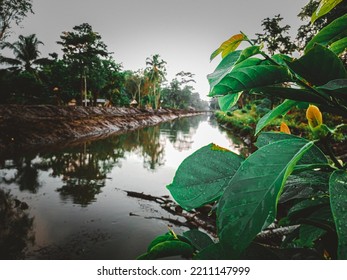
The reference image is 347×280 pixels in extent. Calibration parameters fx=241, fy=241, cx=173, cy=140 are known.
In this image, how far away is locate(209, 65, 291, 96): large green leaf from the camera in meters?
0.35

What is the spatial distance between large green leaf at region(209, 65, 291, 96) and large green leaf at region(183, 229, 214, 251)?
286 millimetres

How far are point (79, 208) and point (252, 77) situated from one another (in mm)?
3554

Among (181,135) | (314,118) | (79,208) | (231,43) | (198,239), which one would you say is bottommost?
(79,208)

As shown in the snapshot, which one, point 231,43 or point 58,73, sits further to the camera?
point 58,73

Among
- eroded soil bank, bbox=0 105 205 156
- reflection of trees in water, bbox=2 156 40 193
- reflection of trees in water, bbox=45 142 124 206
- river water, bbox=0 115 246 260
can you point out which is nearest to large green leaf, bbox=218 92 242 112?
river water, bbox=0 115 246 260

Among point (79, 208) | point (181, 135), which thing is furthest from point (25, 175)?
point (181, 135)

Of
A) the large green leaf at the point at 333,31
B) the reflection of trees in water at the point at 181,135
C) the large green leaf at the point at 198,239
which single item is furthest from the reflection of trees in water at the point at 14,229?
the reflection of trees in water at the point at 181,135

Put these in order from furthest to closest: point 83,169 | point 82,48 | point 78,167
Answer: point 82,48 < point 78,167 < point 83,169

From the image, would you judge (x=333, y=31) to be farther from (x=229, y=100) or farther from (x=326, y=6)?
(x=229, y=100)

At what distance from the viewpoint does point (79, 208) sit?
11.2 feet

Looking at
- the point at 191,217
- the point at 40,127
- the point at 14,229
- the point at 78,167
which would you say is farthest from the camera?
the point at 40,127

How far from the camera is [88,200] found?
3.72m

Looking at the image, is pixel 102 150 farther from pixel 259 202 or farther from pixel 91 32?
pixel 91 32

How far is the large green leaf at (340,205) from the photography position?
0.28 meters
